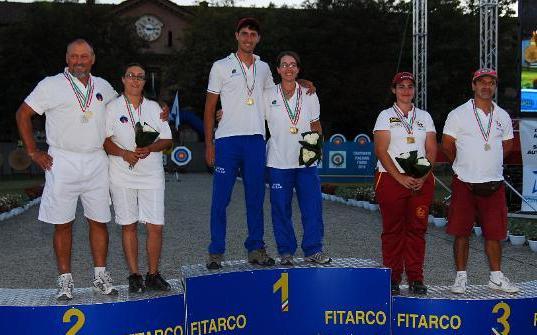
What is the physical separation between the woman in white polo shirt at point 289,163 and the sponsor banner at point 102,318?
1.39 metres

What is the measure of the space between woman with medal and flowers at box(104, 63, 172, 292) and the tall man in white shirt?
59 cm

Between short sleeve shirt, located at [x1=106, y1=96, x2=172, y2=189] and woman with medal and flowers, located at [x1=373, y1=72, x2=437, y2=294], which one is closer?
short sleeve shirt, located at [x1=106, y1=96, x2=172, y2=189]

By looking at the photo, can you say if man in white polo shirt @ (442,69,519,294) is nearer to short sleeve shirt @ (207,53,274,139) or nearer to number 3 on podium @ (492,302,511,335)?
number 3 on podium @ (492,302,511,335)

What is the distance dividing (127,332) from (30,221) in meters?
9.82

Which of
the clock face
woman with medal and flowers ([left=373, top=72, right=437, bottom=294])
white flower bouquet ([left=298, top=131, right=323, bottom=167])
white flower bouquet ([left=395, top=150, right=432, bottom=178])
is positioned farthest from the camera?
the clock face

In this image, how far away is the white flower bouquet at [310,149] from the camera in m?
5.54

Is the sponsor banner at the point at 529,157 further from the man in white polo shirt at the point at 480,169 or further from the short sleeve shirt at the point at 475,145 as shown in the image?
the short sleeve shirt at the point at 475,145

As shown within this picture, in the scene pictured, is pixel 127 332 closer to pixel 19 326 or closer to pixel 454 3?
pixel 19 326

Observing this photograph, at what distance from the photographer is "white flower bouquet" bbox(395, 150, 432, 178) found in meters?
5.15

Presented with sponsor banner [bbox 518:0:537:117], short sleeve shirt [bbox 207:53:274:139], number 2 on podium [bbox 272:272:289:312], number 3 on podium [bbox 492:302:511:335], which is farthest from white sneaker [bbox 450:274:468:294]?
sponsor banner [bbox 518:0:537:117]

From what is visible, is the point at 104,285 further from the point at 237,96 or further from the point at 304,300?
the point at 237,96

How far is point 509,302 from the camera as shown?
16.1ft

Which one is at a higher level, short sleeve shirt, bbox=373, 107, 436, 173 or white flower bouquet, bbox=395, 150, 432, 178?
short sleeve shirt, bbox=373, 107, 436, 173

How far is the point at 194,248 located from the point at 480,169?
549cm
